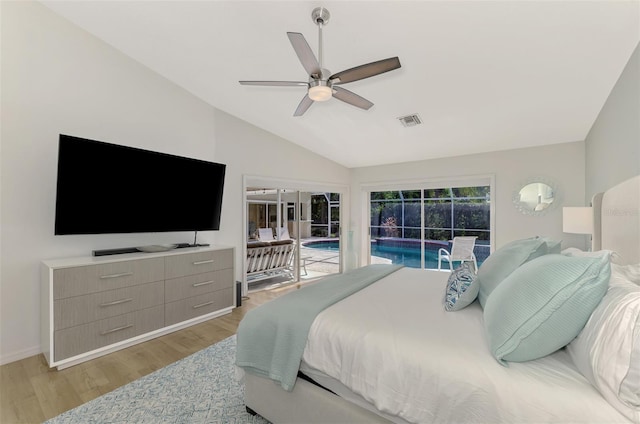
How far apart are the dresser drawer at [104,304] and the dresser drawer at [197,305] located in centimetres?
18

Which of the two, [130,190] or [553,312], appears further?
[130,190]

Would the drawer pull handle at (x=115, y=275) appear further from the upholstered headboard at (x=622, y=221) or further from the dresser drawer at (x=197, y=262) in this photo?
the upholstered headboard at (x=622, y=221)

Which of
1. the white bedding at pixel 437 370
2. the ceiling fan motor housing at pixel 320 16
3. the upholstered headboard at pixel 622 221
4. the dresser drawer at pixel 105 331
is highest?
the ceiling fan motor housing at pixel 320 16

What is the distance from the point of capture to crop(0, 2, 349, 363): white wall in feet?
8.15

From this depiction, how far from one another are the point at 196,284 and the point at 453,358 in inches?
112

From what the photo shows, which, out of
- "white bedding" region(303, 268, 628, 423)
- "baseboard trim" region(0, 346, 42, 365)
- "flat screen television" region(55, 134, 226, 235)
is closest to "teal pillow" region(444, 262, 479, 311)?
"white bedding" region(303, 268, 628, 423)

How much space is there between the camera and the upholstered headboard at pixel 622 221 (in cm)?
160

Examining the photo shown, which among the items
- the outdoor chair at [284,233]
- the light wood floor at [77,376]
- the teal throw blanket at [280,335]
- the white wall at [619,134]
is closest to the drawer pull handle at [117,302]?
the light wood floor at [77,376]

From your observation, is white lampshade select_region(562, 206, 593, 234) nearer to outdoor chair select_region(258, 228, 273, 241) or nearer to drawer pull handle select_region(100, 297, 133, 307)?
outdoor chair select_region(258, 228, 273, 241)

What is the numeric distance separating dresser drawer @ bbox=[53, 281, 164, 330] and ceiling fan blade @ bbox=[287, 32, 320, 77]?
97.6 inches

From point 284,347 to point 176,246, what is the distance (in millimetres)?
2317

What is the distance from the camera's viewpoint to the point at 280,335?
1.58 meters

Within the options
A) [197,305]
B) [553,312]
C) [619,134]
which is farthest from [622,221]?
[197,305]

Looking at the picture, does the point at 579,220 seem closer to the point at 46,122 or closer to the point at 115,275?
the point at 115,275
